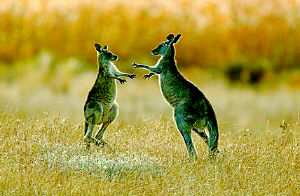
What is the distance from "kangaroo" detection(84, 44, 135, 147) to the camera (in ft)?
41.7

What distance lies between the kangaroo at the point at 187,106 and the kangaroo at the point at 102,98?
27.6 inches

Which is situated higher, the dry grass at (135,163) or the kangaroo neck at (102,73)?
the kangaroo neck at (102,73)

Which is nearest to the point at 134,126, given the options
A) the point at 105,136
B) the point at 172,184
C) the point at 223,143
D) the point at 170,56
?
the point at 105,136

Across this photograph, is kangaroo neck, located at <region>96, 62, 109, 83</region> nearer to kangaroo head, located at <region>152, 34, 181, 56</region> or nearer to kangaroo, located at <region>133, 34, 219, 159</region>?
kangaroo, located at <region>133, 34, 219, 159</region>

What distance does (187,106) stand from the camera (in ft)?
39.0

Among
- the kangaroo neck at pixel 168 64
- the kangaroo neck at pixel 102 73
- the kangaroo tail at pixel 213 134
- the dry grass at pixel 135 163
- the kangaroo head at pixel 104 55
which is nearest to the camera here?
the dry grass at pixel 135 163

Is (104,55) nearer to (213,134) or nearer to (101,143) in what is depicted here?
(101,143)

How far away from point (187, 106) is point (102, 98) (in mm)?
1755

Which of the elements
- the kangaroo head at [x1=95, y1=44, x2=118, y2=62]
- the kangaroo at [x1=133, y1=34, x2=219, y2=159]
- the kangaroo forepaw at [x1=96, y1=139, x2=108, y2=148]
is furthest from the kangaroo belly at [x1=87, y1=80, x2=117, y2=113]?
the kangaroo at [x1=133, y1=34, x2=219, y2=159]

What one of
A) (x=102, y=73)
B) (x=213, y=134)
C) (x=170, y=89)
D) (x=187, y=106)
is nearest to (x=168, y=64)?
(x=170, y=89)

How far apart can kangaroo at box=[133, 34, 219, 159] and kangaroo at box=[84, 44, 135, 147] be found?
2.30 ft

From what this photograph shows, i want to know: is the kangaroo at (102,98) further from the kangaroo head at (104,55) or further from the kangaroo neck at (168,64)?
the kangaroo neck at (168,64)

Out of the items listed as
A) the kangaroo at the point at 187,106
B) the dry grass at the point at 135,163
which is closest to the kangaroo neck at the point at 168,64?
the kangaroo at the point at 187,106

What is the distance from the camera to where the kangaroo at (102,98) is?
41.7ft
